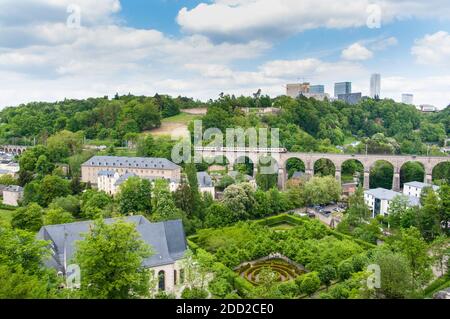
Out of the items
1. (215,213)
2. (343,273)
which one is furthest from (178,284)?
(215,213)

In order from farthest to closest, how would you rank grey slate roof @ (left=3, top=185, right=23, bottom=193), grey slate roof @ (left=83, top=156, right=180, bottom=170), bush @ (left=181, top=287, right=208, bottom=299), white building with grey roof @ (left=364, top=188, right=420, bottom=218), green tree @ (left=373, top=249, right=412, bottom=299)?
grey slate roof @ (left=83, top=156, right=180, bottom=170), grey slate roof @ (left=3, top=185, right=23, bottom=193), white building with grey roof @ (left=364, top=188, right=420, bottom=218), bush @ (left=181, top=287, right=208, bottom=299), green tree @ (left=373, top=249, right=412, bottom=299)

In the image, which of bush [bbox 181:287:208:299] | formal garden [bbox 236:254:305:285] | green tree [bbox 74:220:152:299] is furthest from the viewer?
formal garden [bbox 236:254:305:285]

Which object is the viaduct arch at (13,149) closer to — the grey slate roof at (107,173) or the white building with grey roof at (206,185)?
the grey slate roof at (107,173)

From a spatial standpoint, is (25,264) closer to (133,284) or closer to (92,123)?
(133,284)

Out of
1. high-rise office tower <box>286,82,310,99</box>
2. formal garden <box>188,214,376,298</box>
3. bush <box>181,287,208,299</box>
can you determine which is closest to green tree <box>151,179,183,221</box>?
formal garden <box>188,214,376,298</box>

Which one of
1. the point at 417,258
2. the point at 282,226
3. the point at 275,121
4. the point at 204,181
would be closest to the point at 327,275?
the point at 417,258

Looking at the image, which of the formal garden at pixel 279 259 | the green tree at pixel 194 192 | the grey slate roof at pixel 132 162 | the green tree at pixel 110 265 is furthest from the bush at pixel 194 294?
the grey slate roof at pixel 132 162

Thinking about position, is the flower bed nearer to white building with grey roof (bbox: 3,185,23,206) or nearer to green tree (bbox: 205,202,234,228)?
→ green tree (bbox: 205,202,234,228)
